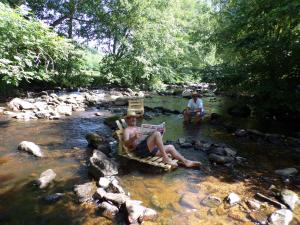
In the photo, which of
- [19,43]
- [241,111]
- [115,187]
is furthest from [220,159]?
[241,111]

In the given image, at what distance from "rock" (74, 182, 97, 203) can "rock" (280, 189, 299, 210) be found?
129 inches

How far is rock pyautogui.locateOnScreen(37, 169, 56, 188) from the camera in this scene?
555cm

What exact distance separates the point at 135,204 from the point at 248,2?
394 inches

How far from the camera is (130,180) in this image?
602 cm

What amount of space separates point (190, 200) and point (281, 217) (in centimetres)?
144

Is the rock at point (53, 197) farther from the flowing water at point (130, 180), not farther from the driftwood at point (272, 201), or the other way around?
the driftwood at point (272, 201)

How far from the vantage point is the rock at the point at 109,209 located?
15.1ft

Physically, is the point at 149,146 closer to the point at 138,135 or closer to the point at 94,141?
the point at 138,135

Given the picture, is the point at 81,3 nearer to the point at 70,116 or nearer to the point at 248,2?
the point at 70,116

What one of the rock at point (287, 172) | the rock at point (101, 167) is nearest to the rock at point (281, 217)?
the rock at point (287, 172)

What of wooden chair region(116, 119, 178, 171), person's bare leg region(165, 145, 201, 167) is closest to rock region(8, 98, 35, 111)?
wooden chair region(116, 119, 178, 171)

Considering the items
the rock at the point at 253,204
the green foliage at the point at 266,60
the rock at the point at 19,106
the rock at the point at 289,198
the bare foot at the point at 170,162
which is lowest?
the rock at the point at 253,204

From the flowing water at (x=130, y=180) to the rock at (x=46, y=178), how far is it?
0.12 meters

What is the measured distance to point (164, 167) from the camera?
6270 millimetres
